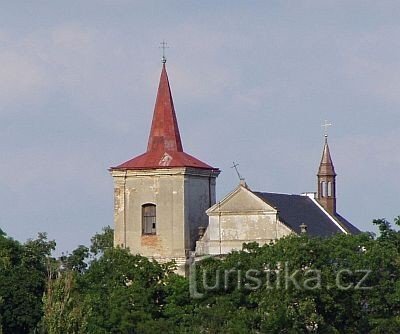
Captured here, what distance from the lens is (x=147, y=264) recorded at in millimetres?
63969

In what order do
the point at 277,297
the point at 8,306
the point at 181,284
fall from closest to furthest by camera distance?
the point at 277,297, the point at 181,284, the point at 8,306

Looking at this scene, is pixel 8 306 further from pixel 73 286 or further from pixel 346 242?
pixel 346 242

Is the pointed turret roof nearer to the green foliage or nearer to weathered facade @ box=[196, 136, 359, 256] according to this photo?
weathered facade @ box=[196, 136, 359, 256]

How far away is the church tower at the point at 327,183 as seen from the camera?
79.4 m

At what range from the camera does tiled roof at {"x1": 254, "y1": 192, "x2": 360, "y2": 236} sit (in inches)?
2800

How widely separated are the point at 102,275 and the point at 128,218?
248 inches

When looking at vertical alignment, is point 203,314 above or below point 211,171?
below

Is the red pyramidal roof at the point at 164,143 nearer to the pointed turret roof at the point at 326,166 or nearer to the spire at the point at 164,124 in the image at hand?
the spire at the point at 164,124

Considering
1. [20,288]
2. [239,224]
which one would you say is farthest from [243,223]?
[20,288]

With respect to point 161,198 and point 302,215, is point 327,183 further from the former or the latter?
point 161,198

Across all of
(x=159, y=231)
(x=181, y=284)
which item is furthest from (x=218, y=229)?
(x=181, y=284)

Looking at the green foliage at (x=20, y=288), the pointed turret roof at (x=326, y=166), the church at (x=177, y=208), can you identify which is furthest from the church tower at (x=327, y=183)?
the green foliage at (x=20, y=288)

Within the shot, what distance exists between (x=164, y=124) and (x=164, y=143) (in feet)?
2.97

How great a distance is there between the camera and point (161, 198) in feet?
230
